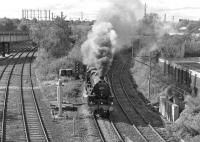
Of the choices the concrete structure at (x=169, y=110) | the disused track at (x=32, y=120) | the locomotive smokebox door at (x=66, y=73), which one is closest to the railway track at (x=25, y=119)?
the disused track at (x=32, y=120)

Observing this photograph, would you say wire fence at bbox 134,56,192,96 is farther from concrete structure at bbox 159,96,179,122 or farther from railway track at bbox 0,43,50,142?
railway track at bbox 0,43,50,142

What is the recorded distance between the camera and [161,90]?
95.3 ft

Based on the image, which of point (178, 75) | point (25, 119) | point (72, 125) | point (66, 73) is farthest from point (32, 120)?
point (178, 75)

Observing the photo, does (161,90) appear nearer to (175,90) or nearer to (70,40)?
(175,90)

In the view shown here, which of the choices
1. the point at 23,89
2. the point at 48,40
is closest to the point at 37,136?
the point at 23,89

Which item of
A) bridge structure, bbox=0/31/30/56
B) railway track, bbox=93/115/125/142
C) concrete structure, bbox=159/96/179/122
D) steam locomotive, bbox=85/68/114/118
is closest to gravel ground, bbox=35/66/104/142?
railway track, bbox=93/115/125/142

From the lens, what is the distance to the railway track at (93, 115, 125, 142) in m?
17.6

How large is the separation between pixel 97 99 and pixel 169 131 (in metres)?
4.83

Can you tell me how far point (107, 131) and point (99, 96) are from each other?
2.63 meters

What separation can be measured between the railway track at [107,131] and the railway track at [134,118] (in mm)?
1074

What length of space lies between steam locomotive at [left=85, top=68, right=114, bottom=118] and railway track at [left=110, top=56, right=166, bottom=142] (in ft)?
5.66

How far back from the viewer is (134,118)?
21812 millimetres

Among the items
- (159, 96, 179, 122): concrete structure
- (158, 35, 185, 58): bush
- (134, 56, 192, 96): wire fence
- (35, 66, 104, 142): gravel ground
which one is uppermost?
(158, 35, 185, 58): bush

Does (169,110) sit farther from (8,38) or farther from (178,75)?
(8,38)
